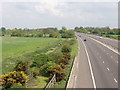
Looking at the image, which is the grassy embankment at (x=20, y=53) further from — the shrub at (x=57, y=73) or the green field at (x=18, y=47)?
the shrub at (x=57, y=73)

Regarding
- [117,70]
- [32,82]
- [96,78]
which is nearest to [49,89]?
[32,82]

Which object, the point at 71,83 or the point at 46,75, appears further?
the point at 46,75

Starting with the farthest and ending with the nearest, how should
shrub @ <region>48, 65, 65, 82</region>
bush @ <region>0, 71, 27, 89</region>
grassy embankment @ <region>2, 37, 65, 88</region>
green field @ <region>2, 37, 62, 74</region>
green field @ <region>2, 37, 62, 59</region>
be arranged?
1. green field @ <region>2, 37, 62, 59</region>
2. green field @ <region>2, 37, 62, 74</region>
3. grassy embankment @ <region>2, 37, 65, 88</region>
4. shrub @ <region>48, 65, 65, 82</region>
5. bush @ <region>0, 71, 27, 89</region>

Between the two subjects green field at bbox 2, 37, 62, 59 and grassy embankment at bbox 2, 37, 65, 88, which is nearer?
grassy embankment at bbox 2, 37, 65, 88

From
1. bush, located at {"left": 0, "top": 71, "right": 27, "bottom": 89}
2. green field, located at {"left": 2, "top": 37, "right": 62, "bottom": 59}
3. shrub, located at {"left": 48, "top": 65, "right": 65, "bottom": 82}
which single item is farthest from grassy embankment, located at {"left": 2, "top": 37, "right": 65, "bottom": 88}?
bush, located at {"left": 0, "top": 71, "right": 27, "bottom": 89}

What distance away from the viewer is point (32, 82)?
26266 millimetres

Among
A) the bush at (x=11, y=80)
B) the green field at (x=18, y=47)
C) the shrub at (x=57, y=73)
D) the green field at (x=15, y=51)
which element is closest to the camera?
the bush at (x=11, y=80)

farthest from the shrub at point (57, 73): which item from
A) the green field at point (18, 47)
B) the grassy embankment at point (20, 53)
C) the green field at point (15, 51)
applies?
the green field at point (18, 47)

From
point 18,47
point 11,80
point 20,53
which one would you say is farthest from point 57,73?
point 18,47

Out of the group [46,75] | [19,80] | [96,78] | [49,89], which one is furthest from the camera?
[46,75]

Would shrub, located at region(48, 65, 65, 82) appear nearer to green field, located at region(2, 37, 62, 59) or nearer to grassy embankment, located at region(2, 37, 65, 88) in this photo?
grassy embankment, located at region(2, 37, 65, 88)

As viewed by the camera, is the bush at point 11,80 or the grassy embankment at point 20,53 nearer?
the bush at point 11,80

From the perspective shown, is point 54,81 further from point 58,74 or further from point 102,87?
point 102,87

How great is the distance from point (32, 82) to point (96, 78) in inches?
349
